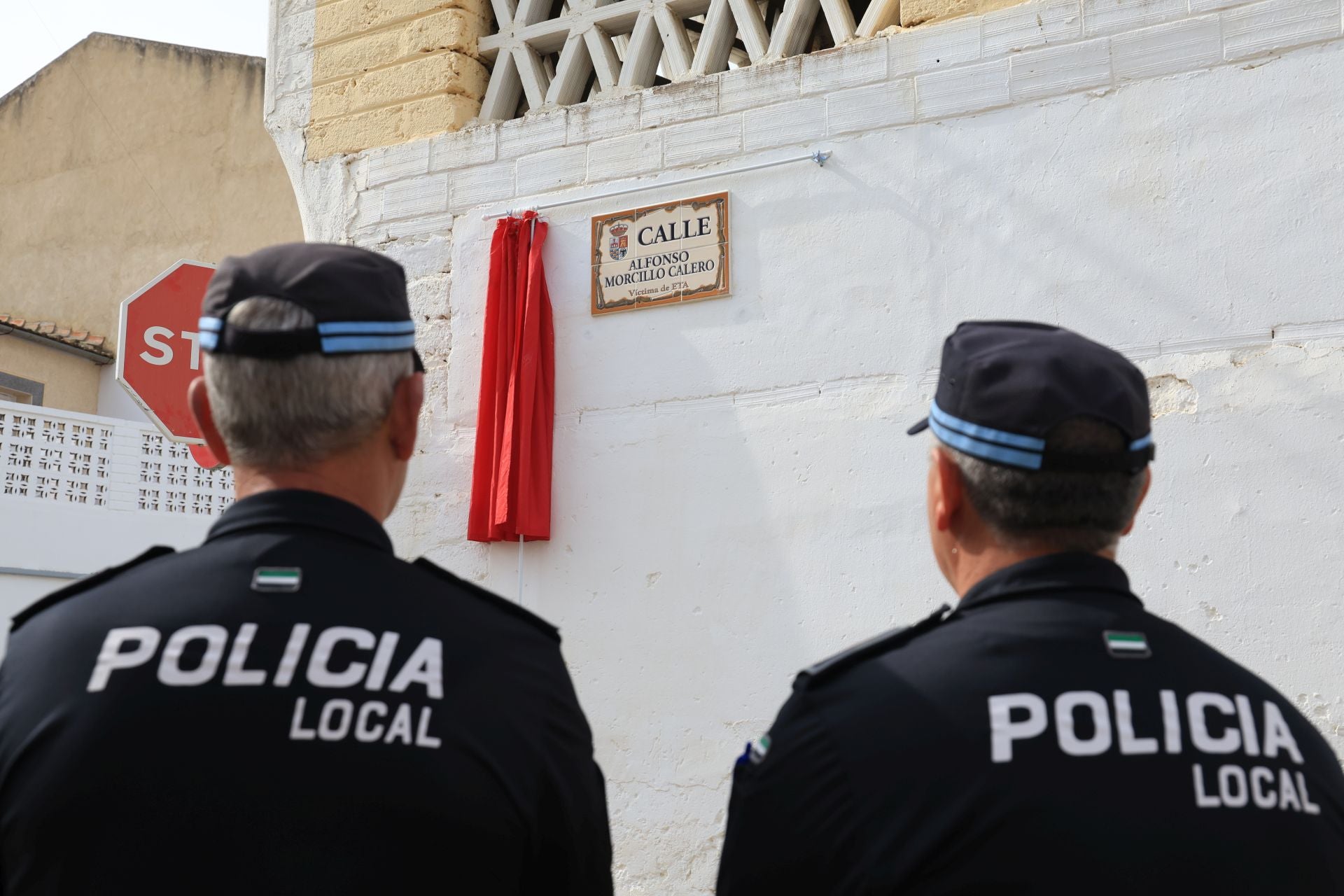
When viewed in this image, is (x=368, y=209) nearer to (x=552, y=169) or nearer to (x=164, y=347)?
(x=552, y=169)

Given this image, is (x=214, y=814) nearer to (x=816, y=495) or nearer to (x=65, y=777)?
(x=65, y=777)

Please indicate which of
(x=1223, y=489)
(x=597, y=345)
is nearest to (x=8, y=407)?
(x=597, y=345)

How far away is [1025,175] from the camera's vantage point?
405 cm

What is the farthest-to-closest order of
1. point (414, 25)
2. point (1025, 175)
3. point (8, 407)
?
point (8, 407), point (414, 25), point (1025, 175)

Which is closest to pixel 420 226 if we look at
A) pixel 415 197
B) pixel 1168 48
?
pixel 415 197

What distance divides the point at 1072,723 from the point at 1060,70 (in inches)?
131

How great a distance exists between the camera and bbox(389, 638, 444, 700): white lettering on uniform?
3.94ft

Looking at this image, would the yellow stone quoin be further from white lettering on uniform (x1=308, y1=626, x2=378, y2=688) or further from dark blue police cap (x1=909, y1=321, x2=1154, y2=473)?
white lettering on uniform (x1=308, y1=626, x2=378, y2=688)

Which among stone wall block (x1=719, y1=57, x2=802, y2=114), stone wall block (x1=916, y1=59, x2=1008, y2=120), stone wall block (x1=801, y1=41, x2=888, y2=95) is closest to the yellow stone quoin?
stone wall block (x1=719, y1=57, x2=802, y2=114)

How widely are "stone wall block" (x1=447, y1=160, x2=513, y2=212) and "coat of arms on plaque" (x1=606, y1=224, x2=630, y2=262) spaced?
51 cm

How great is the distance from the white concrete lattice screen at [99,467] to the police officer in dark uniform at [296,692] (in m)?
8.80

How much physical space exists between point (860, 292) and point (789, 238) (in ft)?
1.11

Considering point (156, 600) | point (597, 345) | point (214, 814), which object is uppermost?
point (597, 345)

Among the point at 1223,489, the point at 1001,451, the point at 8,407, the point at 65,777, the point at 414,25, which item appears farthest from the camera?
the point at 8,407
